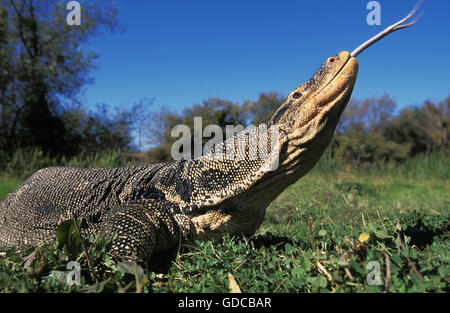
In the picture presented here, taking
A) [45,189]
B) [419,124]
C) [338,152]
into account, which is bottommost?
[45,189]

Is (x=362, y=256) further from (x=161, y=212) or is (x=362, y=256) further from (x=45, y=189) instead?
(x=45, y=189)

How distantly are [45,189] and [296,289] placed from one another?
344 cm

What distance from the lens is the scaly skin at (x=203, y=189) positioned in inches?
121

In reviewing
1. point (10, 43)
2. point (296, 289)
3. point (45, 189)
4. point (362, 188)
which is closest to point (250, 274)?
point (296, 289)

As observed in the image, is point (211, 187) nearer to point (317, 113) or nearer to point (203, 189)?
point (203, 189)

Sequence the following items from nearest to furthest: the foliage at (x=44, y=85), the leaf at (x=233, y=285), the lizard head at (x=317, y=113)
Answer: the leaf at (x=233, y=285), the lizard head at (x=317, y=113), the foliage at (x=44, y=85)

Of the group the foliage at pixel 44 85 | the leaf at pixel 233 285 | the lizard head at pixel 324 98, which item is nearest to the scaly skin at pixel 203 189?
the lizard head at pixel 324 98

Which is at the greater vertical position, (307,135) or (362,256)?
(307,135)

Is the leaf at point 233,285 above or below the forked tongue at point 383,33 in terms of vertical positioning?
below

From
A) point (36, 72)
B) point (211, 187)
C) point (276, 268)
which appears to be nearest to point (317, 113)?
point (211, 187)

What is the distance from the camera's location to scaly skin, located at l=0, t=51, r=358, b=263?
3.07 m

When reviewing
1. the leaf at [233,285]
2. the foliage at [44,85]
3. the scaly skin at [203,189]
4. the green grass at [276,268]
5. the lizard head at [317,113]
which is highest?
the foliage at [44,85]

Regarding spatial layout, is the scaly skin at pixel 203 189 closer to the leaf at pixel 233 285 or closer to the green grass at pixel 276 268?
the green grass at pixel 276 268
